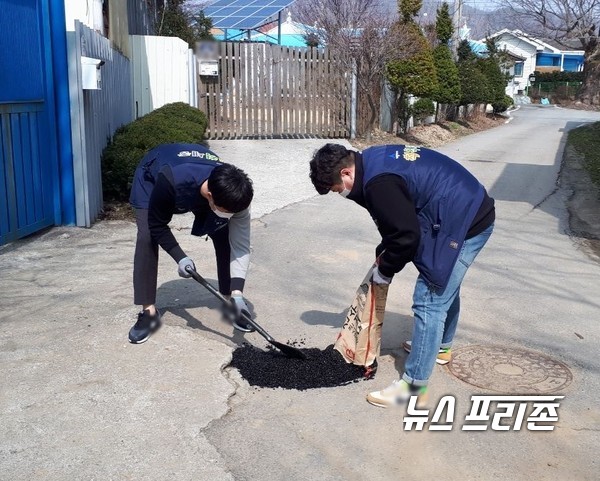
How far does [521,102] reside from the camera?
55.7 m

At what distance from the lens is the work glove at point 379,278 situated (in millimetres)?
3549

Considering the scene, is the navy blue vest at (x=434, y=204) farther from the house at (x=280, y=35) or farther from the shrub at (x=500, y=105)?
the shrub at (x=500, y=105)

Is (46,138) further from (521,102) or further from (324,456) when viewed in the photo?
(521,102)

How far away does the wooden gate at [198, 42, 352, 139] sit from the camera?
15.2m

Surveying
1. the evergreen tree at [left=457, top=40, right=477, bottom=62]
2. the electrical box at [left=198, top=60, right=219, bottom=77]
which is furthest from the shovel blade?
the evergreen tree at [left=457, top=40, right=477, bottom=62]

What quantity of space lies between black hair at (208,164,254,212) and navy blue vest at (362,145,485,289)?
0.75m

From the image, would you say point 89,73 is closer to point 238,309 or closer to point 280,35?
point 238,309

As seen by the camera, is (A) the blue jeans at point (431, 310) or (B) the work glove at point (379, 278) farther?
(B) the work glove at point (379, 278)

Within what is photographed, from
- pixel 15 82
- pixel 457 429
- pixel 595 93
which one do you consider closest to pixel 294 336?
pixel 457 429

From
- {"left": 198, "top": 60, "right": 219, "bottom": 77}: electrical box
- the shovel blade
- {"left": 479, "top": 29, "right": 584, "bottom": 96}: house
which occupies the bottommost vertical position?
the shovel blade

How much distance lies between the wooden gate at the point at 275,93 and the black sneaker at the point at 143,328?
11.4m

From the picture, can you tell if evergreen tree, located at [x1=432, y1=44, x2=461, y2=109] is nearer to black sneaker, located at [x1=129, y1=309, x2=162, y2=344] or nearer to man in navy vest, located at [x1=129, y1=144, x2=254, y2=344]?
man in navy vest, located at [x1=129, y1=144, x2=254, y2=344]

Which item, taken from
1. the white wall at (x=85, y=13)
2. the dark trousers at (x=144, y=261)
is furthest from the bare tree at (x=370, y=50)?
the dark trousers at (x=144, y=261)

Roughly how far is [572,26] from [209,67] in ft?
119
